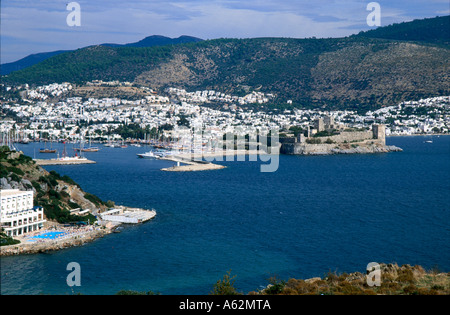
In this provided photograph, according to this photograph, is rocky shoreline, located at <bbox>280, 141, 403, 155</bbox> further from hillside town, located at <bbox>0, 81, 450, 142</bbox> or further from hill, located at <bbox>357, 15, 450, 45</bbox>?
hill, located at <bbox>357, 15, 450, 45</bbox>

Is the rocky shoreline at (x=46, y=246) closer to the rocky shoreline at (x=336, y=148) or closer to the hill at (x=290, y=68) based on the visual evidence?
the rocky shoreline at (x=336, y=148)

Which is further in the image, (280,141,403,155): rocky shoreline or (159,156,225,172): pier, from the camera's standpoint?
(280,141,403,155): rocky shoreline

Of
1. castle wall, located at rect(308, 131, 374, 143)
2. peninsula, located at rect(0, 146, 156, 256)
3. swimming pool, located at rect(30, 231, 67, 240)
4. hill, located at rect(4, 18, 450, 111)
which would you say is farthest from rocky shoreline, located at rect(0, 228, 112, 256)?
hill, located at rect(4, 18, 450, 111)

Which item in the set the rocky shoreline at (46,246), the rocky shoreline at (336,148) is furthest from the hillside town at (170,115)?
the rocky shoreline at (46,246)

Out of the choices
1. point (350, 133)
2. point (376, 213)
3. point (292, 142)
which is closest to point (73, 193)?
point (376, 213)

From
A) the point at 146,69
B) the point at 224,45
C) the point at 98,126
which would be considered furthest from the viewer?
the point at 224,45

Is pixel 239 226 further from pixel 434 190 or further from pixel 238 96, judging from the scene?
pixel 238 96

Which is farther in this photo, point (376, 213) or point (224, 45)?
point (224, 45)

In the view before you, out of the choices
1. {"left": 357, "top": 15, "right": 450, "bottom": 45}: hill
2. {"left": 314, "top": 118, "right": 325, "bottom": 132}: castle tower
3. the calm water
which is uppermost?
{"left": 357, "top": 15, "right": 450, "bottom": 45}: hill
